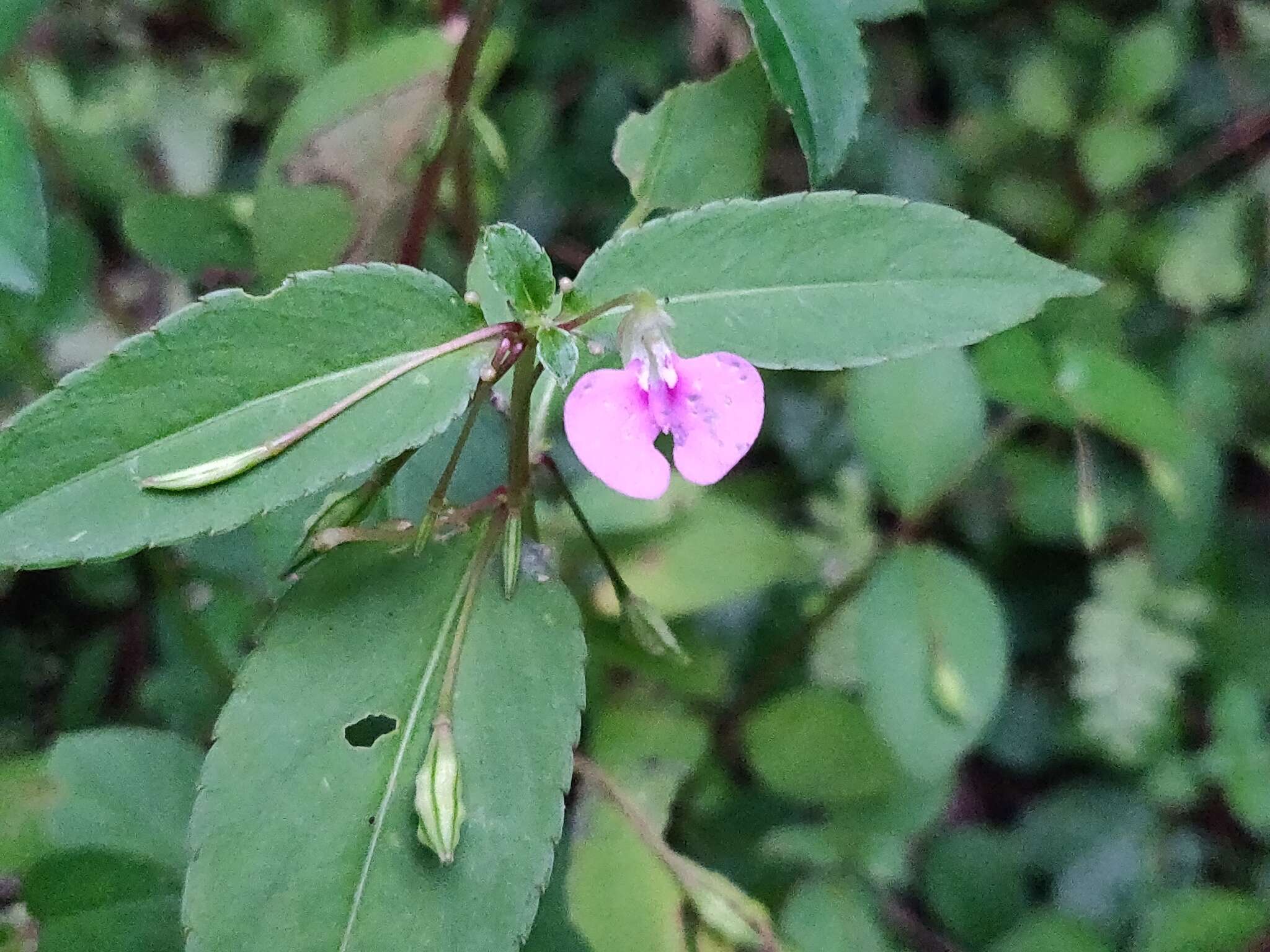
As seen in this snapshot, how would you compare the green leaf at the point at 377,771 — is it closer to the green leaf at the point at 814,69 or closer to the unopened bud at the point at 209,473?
the unopened bud at the point at 209,473

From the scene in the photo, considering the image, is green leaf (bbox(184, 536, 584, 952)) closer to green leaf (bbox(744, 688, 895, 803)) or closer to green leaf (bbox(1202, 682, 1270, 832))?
green leaf (bbox(744, 688, 895, 803))

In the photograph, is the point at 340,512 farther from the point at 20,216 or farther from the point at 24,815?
the point at 24,815

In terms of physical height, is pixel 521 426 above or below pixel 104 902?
above

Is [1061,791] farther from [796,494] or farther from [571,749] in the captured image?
[571,749]

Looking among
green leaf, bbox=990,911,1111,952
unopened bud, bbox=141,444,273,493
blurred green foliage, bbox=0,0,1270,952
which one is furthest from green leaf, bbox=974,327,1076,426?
unopened bud, bbox=141,444,273,493

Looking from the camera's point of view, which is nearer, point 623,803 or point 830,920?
point 623,803

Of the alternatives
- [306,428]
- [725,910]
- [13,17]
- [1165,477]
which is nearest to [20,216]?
[13,17]

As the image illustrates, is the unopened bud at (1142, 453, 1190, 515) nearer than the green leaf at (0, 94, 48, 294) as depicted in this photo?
No
